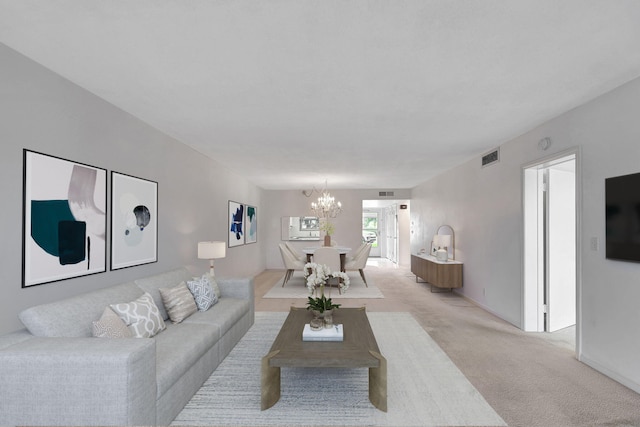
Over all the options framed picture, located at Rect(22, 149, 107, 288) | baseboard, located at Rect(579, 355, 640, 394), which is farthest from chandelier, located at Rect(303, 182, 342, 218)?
baseboard, located at Rect(579, 355, 640, 394)

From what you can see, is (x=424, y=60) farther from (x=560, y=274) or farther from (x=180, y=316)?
(x=560, y=274)

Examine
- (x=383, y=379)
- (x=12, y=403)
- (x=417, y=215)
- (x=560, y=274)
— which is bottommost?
(x=383, y=379)

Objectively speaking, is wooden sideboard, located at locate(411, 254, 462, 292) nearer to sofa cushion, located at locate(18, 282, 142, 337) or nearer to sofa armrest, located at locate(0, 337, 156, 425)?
sofa cushion, located at locate(18, 282, 142, 337)

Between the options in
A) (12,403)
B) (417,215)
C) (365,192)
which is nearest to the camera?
(12,403)

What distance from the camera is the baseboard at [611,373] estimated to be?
2604 millimetres

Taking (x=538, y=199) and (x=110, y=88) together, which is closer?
(x=110, y=88)

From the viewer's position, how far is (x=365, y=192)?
987 centimetres

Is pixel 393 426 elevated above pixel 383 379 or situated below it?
below

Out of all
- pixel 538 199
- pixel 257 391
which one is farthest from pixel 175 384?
pixel 538 199

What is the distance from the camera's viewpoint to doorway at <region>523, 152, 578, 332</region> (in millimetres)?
4074

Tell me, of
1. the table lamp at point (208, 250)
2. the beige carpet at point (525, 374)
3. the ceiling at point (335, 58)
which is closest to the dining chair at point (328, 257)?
the beige carpet at point (525, 374)

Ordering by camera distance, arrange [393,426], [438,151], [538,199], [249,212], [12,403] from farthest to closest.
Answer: [249,212] → [438,151] → [538,199] → [393,426] → [12,403]

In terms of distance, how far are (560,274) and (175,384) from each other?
179 inches

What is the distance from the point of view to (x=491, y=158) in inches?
192
